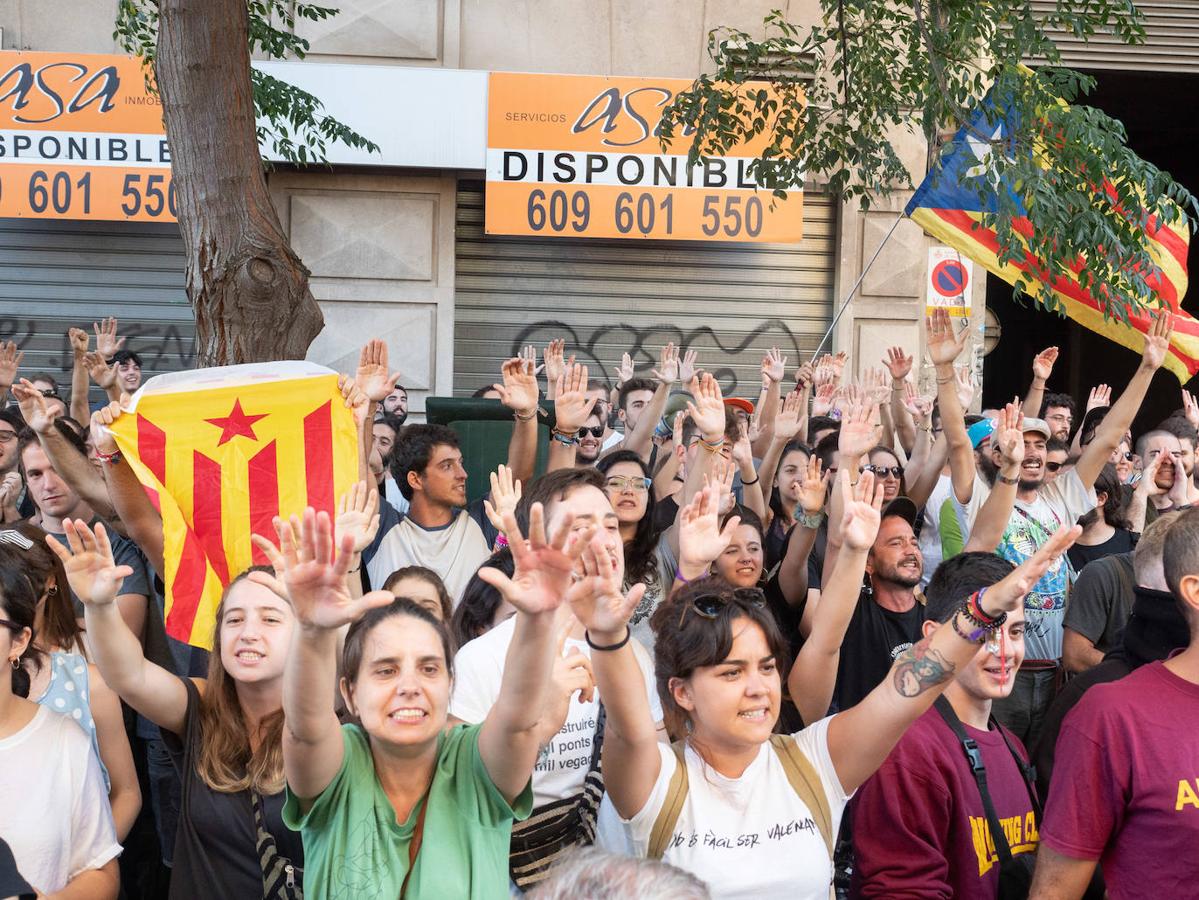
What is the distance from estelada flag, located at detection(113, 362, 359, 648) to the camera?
4.60 meters

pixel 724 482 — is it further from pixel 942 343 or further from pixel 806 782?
pixel 942 343

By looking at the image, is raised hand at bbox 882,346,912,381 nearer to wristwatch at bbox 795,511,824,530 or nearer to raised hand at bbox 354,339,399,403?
wristwatch at bbox 795,511,824,530

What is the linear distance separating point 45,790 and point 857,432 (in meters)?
2.81

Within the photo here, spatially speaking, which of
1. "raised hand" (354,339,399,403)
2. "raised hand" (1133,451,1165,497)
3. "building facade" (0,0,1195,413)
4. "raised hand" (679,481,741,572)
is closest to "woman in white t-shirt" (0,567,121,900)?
"raised hand" (679,481,741,572)

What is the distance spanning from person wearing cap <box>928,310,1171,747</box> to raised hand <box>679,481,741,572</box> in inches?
67.1

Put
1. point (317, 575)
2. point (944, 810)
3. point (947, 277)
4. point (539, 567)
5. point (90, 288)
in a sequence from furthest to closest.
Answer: point (947, 277)
point (90, 288)
point (944, 810)
point (539, 567)
point (317, 575)

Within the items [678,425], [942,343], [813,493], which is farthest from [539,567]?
[942,343]

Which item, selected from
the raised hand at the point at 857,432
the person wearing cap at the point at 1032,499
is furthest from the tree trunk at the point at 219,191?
the person wearing cap at the point at 1032,499

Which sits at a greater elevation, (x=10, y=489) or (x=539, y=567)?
(x=539, y=567)

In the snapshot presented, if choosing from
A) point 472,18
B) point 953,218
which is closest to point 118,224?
point 472,18

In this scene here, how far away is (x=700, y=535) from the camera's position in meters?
3.64

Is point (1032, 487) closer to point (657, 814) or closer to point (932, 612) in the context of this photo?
point (932, 612)

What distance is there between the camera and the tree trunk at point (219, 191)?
199 inches

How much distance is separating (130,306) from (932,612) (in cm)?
861
